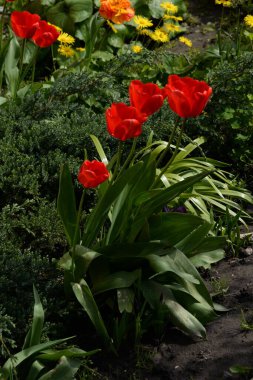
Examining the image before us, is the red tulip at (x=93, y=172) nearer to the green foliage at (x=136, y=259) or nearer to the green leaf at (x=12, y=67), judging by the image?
the green foliage at (x=136, y=259)

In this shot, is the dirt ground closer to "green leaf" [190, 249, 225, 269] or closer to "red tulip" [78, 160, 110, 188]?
"green leaf" [190, 249, 225, 269]

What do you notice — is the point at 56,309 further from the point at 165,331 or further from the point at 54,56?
the point at 54,56

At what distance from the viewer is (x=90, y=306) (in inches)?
120

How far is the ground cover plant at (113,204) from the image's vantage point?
3.03 meters

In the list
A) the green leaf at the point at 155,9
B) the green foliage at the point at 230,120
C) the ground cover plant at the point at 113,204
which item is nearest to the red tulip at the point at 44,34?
the ground cover plant at the point at 113,204

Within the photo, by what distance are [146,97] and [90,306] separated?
897mm

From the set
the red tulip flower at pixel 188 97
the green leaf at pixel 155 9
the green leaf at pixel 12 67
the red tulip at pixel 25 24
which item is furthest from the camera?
the green leaf at pixel 155 9

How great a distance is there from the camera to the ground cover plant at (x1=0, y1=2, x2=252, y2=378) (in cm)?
303

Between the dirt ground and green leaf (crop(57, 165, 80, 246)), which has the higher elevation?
green leaf (crop(57, 165, 80, 246))

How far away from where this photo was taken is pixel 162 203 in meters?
3.10

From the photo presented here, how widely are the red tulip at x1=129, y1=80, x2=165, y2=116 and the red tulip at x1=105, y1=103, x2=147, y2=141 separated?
57 mm

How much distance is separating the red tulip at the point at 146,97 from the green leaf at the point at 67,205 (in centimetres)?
51

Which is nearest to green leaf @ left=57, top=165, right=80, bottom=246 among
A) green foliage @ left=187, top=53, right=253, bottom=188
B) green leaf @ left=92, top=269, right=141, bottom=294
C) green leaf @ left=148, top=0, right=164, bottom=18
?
green leaf @ left=92, top=269, right=141, bottom=294

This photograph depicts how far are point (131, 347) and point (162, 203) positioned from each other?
0.64 meters
